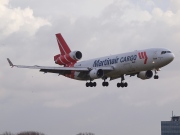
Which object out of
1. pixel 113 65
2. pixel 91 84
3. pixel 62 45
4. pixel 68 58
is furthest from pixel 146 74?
pixel 62 45

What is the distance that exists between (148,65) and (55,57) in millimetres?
22440

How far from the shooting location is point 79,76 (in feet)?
370

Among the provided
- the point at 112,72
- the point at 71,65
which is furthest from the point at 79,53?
the point at 112,72

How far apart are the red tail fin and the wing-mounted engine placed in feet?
11.7

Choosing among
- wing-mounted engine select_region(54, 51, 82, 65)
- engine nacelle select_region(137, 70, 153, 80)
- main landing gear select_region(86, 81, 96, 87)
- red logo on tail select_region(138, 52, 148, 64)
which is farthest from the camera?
wing-mounted engine select_region(54, 51, 82, 65)

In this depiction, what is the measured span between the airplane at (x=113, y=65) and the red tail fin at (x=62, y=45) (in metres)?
3.51

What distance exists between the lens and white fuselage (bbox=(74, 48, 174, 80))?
102 m

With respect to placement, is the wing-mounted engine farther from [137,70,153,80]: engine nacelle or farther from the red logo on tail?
the red logo on tail

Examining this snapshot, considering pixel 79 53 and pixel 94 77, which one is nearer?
pixel 94 77

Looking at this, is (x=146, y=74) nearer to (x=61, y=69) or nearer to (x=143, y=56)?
(x=143, y=56)

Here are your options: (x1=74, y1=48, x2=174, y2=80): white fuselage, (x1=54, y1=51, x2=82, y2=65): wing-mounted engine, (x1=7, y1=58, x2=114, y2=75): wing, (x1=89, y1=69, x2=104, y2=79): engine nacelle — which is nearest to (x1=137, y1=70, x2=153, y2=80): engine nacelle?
(x1=74, y1=48, x2=174, y2=80): white fuselage

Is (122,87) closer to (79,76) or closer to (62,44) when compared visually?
(79,76)

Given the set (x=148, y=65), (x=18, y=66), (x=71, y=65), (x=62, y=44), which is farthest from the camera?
(x=62, y=44)

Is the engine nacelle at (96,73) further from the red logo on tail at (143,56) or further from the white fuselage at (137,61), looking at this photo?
the red logo on tail at (143,56)
